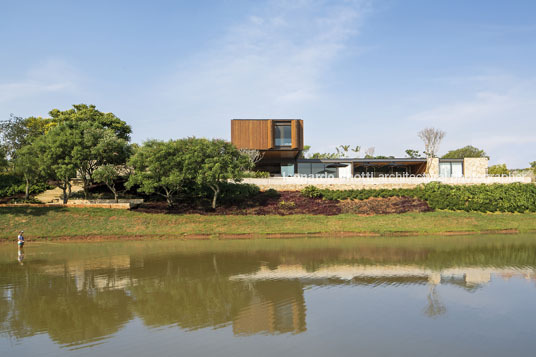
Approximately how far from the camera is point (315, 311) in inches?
535

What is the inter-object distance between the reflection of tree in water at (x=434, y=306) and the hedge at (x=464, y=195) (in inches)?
1204

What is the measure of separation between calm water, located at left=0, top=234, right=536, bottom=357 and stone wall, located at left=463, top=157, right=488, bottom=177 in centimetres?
4028

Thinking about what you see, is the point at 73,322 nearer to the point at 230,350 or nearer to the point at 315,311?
the point at 230,350

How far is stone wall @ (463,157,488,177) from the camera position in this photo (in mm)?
62250

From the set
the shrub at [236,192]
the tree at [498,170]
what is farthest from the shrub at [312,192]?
the tree at [498,170]

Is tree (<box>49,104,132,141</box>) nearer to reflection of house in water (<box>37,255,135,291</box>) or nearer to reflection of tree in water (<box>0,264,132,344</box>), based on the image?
reflection of house in water (<box>37,255,135,291</box>)

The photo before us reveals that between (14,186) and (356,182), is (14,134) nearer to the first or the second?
(14,186)

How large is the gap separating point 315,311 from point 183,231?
23155 mm

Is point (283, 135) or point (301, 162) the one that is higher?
point (283, 135)

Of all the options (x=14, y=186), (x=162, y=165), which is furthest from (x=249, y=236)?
(x=14, y=186)

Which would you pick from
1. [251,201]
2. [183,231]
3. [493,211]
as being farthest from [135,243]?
[493,211]

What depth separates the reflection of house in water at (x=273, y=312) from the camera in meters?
12.1

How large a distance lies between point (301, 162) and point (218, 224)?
29230mm

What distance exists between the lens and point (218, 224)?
121ft
